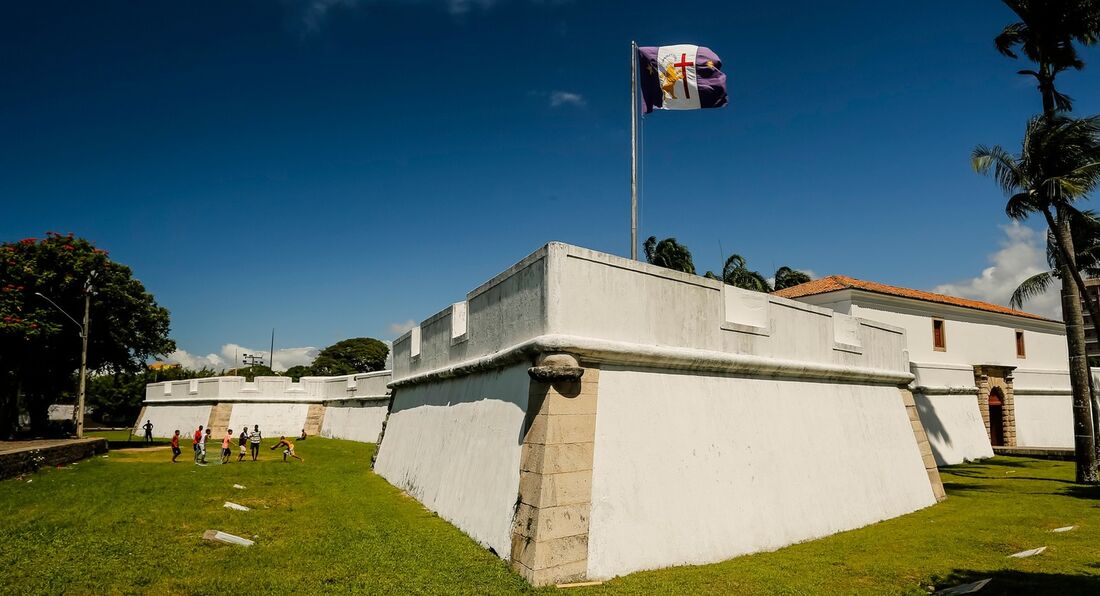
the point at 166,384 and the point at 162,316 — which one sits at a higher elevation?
the point at 162,316

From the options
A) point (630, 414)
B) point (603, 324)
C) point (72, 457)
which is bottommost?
point (72, 457)

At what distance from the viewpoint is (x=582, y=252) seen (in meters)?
8.30

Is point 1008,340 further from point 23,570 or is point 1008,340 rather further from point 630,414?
point 23,570

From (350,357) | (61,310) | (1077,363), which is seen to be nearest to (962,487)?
(1077,363)

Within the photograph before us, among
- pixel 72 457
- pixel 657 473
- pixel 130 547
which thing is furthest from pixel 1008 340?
pixel 72 457

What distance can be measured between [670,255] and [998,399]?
55.4ft

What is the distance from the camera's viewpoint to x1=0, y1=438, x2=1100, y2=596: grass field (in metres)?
7.00

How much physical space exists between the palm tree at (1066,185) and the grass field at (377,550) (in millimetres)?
2422

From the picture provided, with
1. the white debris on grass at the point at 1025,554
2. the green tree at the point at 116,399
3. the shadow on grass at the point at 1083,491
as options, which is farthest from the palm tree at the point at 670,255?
the green tree at the point at 116,399

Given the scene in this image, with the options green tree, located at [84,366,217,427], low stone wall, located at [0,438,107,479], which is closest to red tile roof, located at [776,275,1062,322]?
low stone wall, located at [0,438,107,479]

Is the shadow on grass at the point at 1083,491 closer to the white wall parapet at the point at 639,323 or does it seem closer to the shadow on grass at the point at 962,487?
the shadow on grass at the point at 962,487

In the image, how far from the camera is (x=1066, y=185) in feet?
50.0

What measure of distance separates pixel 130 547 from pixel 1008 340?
1401 inches

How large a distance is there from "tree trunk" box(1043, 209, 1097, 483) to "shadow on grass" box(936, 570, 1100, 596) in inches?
439
